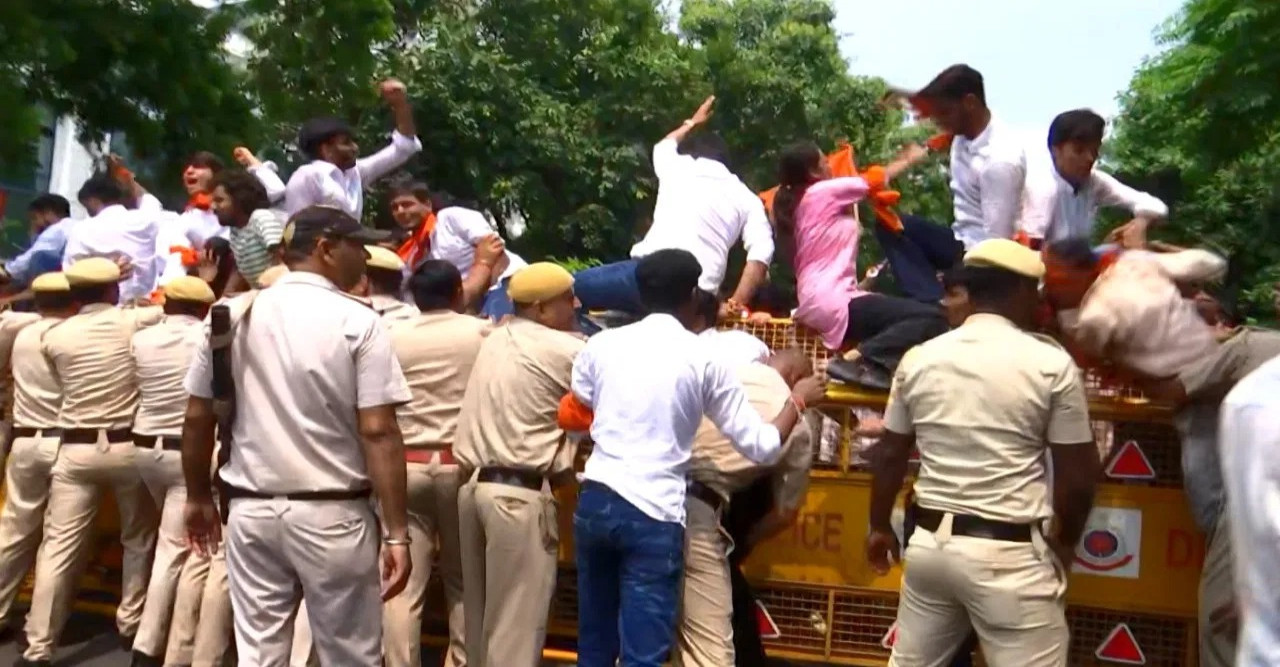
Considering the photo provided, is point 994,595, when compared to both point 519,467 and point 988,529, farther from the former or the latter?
point 519,467

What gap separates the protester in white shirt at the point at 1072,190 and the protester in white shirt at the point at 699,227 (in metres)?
1.53

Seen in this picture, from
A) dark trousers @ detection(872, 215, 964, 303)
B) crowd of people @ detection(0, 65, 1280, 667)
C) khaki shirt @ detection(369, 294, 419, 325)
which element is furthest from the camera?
khaki shirt @ detection(369, 294, 419, 325)

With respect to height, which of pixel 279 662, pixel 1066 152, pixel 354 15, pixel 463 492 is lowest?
pixel 279 662

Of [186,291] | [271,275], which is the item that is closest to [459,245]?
[186,291]

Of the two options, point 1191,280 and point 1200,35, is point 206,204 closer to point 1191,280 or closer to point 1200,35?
point 1191,280

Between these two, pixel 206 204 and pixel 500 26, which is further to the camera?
pixel 500 26

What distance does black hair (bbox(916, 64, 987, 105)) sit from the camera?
21.0 feet

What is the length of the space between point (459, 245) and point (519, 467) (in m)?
2.56

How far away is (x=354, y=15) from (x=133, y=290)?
3.85 m

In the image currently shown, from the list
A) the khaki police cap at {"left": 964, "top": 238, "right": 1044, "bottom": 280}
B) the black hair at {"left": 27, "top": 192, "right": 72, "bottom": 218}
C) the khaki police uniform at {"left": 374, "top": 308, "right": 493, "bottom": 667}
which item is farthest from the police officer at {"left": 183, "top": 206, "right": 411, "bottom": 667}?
the black hair at {"left": 27, "top": 192, "right": 72, "bottom": 218}

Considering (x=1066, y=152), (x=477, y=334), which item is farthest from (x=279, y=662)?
(x=1066, y=152)

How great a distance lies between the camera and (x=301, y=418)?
4.99 meters

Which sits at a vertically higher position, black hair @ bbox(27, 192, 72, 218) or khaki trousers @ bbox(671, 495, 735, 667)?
black hair @ bbox(27, 192, 72, 218)

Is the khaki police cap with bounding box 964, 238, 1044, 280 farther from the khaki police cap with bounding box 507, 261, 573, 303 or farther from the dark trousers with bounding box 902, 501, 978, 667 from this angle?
the khaki police cap with bounding box 507, 261, 573, 303
